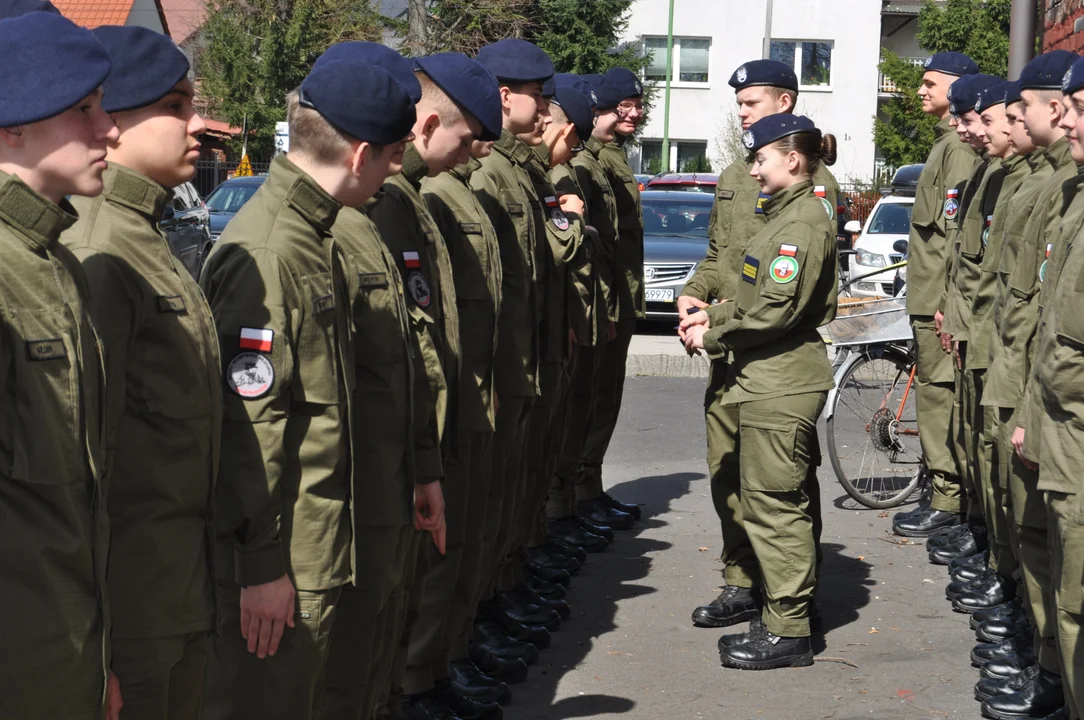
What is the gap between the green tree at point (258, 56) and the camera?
120ft

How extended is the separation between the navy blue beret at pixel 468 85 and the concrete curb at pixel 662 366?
8.96m

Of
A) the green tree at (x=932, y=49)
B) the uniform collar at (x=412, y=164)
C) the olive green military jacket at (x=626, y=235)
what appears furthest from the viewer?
the green tree at (x=932, y=49)

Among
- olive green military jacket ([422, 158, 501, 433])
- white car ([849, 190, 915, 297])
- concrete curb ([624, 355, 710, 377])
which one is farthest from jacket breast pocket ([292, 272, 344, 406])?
white car ([849, 190, 915, 297])

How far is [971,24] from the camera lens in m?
41.4

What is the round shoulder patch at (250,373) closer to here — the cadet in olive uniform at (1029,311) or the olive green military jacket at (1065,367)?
the olive green military jacket at (1065,367)

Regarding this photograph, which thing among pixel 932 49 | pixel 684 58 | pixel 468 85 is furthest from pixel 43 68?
→ pixel 684 58

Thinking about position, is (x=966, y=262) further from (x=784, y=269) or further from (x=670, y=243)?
(x=670, y=243)

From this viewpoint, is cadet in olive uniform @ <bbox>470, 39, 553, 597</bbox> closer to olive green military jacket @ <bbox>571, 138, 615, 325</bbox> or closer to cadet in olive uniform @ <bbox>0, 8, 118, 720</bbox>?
olive green military jacket @ <bbox>571, 138, 615, 325</bbox>

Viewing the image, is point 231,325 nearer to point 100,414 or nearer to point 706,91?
point 100,414

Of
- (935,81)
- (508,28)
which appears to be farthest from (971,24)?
(935,81)

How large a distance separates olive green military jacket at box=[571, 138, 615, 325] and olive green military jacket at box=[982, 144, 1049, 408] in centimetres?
226

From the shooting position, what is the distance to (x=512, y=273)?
5621 millimetres

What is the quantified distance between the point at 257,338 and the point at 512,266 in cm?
255

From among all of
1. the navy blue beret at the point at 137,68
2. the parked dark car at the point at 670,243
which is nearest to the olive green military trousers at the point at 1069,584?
the navy blue beret at the point at 137,68
